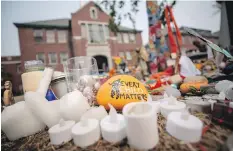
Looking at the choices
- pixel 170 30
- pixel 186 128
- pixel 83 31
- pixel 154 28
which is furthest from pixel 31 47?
pixel 186 128

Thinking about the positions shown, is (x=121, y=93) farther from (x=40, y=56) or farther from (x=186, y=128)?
(x=40, y=56)

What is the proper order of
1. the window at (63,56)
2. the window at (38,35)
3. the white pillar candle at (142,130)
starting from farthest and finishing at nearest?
the window at (63,56) < the window at (38,35) < the white pillar candle at (142,130)

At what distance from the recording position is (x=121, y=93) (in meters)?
1.32

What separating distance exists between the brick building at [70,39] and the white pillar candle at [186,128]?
18.0m

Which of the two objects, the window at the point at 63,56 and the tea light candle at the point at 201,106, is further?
the window at the point at 63,56

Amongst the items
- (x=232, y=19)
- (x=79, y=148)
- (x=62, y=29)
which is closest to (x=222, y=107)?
(x=79, y=148)

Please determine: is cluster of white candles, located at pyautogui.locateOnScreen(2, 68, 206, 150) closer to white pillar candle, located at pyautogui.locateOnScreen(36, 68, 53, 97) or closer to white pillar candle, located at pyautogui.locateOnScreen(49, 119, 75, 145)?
white pillar candle, located at pyautogui.locateOnScreen(49, 119, 75, 145)

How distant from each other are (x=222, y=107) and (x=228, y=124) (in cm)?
10

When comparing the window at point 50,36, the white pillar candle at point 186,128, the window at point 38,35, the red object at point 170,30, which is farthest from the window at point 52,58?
the white pillar candle at point 186,128

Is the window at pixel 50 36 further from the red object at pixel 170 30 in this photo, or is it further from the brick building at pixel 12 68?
the red object at pixel 170 30

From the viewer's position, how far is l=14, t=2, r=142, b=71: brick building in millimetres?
17812

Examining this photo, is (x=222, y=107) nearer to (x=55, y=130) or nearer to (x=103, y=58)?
(x=55, y=130)

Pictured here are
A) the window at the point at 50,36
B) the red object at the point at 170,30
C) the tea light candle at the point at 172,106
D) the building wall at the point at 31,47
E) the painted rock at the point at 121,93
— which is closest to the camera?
the tea light candle at the point at 172,106

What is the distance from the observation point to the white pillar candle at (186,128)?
703 millimetres
